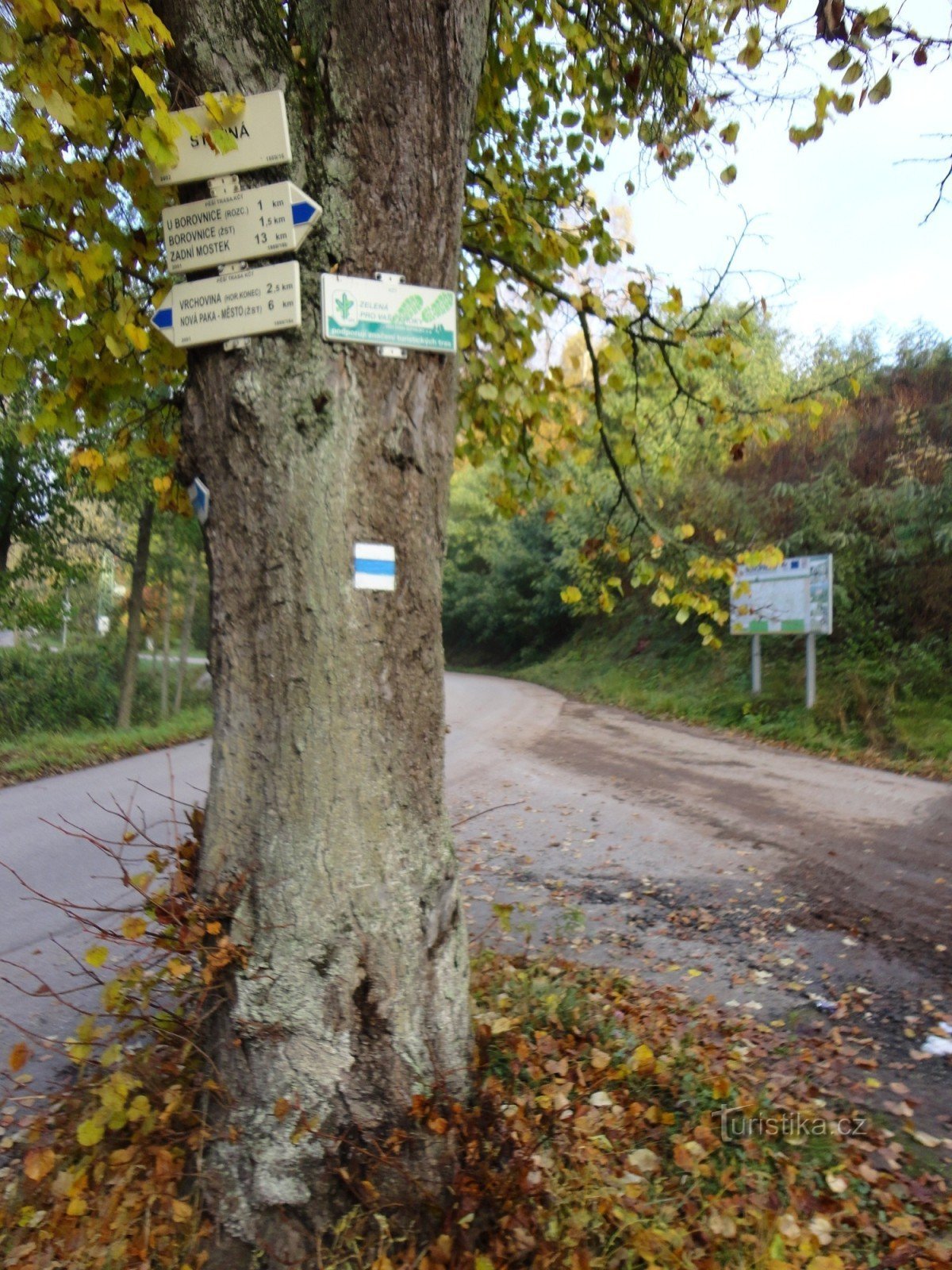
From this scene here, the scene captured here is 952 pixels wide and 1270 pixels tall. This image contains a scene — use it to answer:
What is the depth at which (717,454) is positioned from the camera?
18656 mm

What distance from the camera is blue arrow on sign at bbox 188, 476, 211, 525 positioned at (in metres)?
3.01

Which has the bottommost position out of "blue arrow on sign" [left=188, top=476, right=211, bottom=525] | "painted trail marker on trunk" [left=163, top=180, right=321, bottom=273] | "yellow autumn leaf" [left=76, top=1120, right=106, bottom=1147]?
"yellow autumn leaf" [left=76, top=1120, right=106, bottom=1147]

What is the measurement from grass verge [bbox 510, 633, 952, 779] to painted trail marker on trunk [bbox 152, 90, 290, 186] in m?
10.9

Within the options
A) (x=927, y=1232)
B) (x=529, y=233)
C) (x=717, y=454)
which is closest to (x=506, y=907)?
(x=927, y=1232)

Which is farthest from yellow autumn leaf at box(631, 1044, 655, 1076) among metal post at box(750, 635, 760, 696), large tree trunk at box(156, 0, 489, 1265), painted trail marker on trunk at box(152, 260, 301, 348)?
metal post at box(750, 635, 760, 696)

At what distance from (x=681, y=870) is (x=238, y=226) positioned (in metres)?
5.51

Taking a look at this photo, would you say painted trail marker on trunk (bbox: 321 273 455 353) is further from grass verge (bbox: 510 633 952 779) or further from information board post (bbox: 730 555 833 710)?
information board post (bbox: 730 555 833 710)

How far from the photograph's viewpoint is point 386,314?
2.94 metres

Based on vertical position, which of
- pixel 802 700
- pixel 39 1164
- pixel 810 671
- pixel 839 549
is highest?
pixel 839 549

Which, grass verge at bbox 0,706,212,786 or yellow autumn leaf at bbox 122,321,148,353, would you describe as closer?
yellow autumn leaf at bbox 122,321,148,353

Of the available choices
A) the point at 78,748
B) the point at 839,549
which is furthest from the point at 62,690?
the point at 839,549

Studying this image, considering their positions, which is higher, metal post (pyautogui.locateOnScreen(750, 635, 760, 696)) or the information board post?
the information board post

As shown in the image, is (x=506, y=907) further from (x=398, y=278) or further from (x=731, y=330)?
(x=731, y=330)

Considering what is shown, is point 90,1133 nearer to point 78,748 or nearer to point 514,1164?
point 514,1164
